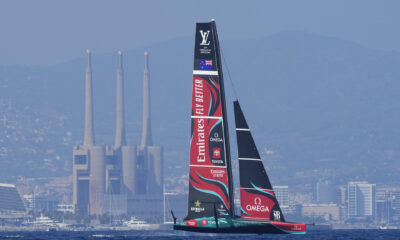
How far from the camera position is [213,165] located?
70.1 meters

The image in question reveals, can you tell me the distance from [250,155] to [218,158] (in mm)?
2614

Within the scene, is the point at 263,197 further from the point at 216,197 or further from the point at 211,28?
the point at 211,28

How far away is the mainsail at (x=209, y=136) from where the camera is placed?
69.2m

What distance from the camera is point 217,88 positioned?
69125mm

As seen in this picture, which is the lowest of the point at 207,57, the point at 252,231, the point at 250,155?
the point at 252,231

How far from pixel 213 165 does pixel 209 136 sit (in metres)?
1.67

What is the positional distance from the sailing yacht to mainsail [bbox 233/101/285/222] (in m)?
0.06

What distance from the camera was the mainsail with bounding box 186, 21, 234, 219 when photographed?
69188 mm

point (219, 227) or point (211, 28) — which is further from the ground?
point (211, 28)

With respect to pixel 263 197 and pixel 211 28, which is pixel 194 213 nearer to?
pixel 263 197

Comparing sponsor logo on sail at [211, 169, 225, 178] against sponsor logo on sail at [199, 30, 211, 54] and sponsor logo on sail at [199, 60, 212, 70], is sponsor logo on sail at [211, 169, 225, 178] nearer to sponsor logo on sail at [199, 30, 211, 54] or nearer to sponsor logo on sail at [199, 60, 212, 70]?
sponsor logo on sail at [199, 60, 212, 70]

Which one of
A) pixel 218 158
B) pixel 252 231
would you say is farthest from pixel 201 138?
pixel 252 231

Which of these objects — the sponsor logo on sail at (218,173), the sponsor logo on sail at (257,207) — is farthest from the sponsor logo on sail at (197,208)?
the sponsor logo on sail at (257,207)

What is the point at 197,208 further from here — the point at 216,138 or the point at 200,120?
the point at 200,120
